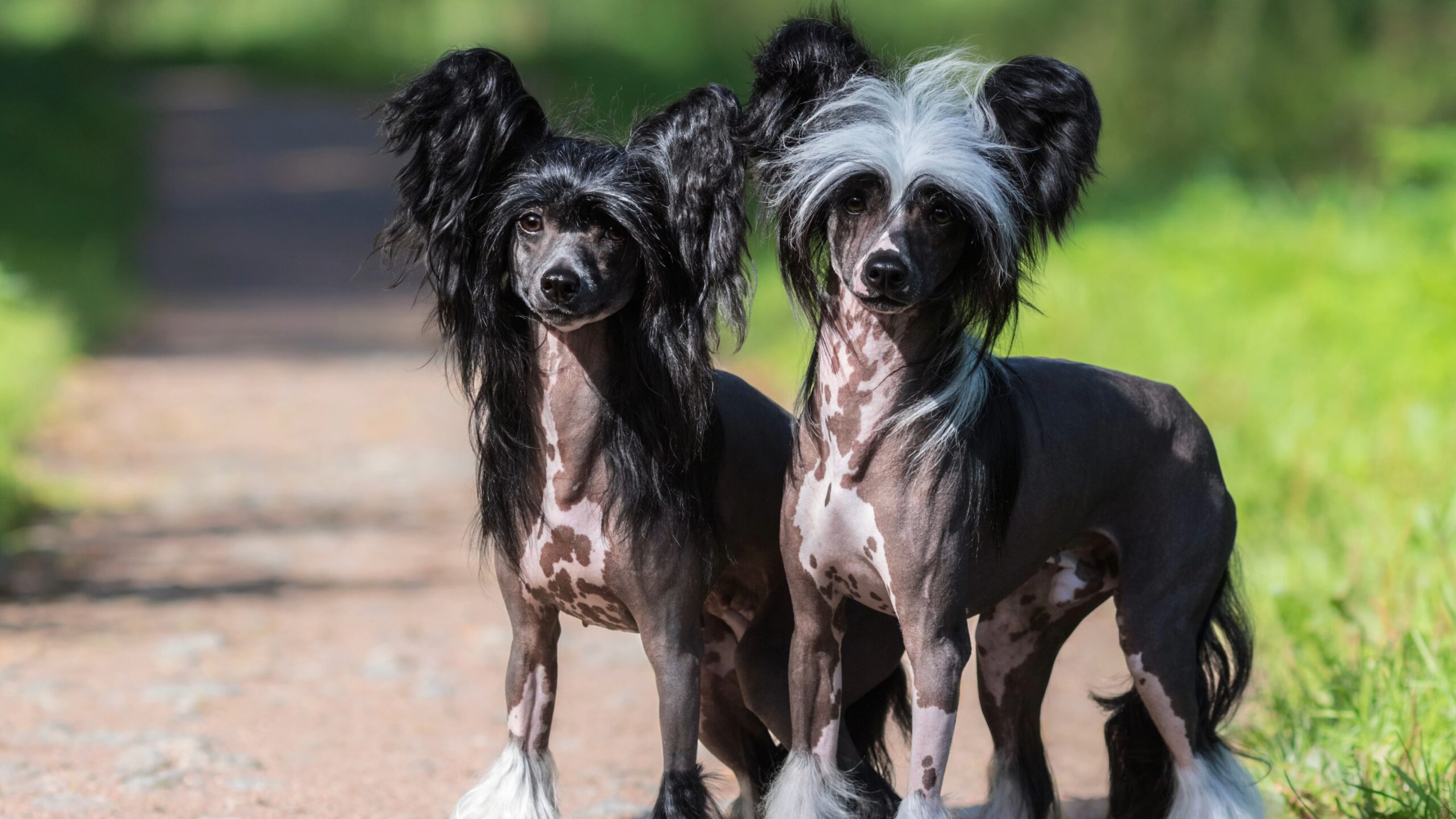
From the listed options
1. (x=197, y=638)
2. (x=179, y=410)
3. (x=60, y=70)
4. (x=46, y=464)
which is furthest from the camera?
→ (x=60, y=70)

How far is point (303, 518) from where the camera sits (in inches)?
302

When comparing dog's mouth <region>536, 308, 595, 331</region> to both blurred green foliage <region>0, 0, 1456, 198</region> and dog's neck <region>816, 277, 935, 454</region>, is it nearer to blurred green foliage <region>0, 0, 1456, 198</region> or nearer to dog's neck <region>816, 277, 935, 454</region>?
dog's neck <region>816, 277, 935, 454</region>

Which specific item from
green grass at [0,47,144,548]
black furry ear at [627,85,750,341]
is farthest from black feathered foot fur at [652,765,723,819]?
green grass at [0,47,144,548]

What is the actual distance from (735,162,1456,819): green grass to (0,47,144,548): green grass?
414cm

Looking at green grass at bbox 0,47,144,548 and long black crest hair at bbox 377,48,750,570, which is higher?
long black crest hair at bbox 377,48,750,570

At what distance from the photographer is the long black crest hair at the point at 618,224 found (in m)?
3.01

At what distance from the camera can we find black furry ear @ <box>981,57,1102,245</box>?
9.57 ft

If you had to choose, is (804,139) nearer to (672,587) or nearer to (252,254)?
(672,587)

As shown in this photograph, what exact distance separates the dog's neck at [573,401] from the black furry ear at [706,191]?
0.24m

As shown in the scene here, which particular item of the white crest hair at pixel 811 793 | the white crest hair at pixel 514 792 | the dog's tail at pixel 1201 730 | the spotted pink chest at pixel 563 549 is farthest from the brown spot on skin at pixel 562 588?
the dog's tail at pixel 1201 730

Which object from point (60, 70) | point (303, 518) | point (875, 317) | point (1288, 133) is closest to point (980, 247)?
point (875, 317)

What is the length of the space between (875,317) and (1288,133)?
1006 centimetres

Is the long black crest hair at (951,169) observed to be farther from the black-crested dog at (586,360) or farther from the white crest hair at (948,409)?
the black-crested dog at (586,360)

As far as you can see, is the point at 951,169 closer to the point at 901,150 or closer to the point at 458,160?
the point at 901,150
